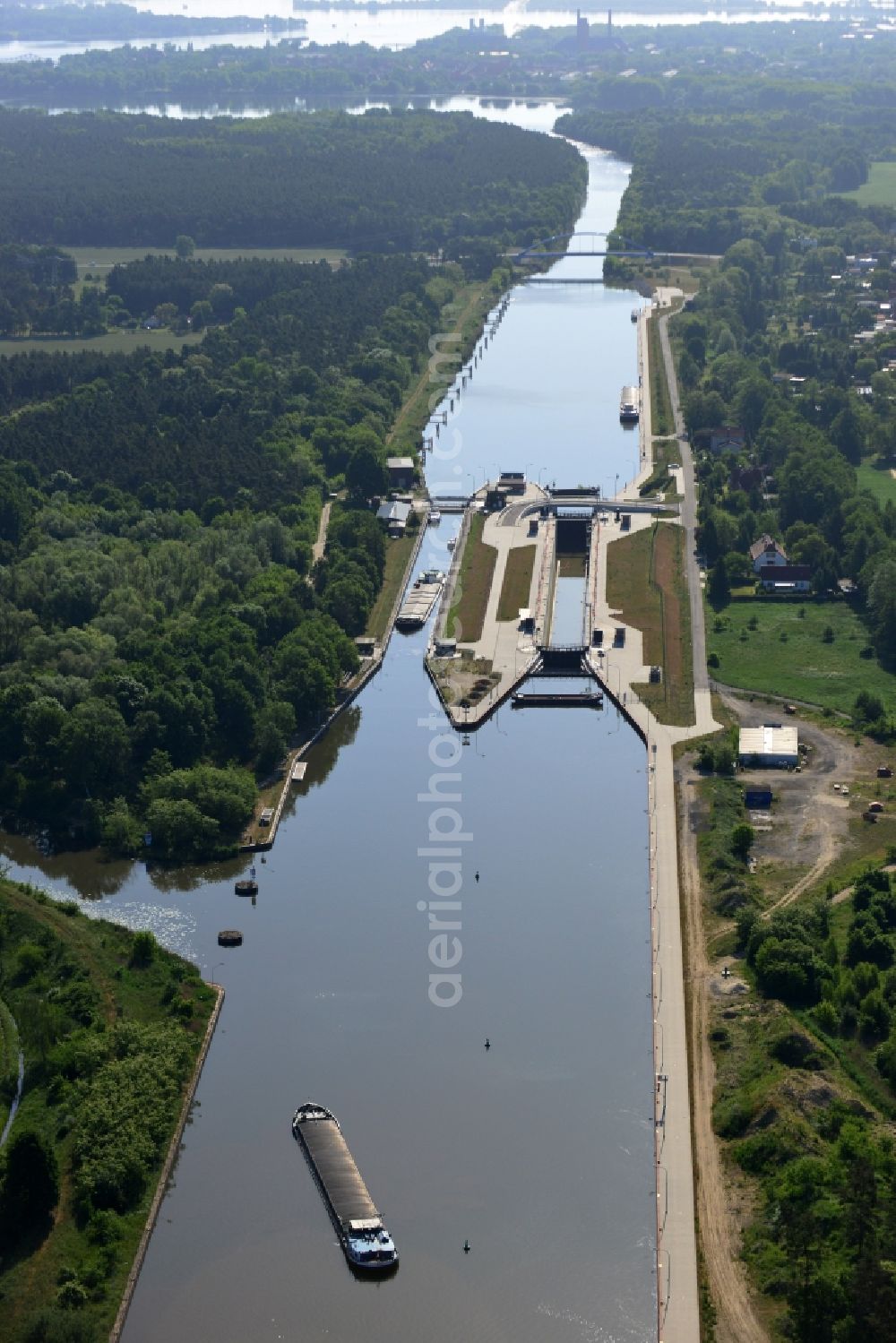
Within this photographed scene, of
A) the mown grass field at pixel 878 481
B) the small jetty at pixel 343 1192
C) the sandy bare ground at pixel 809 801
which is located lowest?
the mown grass field at pixel 878 481

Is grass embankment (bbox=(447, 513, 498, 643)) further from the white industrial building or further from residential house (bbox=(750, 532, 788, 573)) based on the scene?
the white industrial building

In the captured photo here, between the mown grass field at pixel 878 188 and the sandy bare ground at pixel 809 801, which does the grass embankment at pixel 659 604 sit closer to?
the sandy bare ground at pixel 809 801

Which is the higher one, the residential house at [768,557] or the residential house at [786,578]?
the residential house at [768,557]

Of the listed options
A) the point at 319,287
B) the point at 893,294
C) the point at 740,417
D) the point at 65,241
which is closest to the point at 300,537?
the point at 740,417

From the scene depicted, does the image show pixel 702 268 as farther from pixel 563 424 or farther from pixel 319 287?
pixel 563 424

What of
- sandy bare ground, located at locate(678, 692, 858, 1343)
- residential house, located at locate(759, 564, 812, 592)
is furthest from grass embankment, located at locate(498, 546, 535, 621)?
sandy bare ground, located at locate(678, 692, 858, 1343)

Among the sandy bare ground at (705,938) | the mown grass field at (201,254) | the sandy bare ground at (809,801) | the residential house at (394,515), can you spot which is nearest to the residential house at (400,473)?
the residential house at (394,515)

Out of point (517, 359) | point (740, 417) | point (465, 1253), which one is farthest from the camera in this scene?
point (517, 359)
